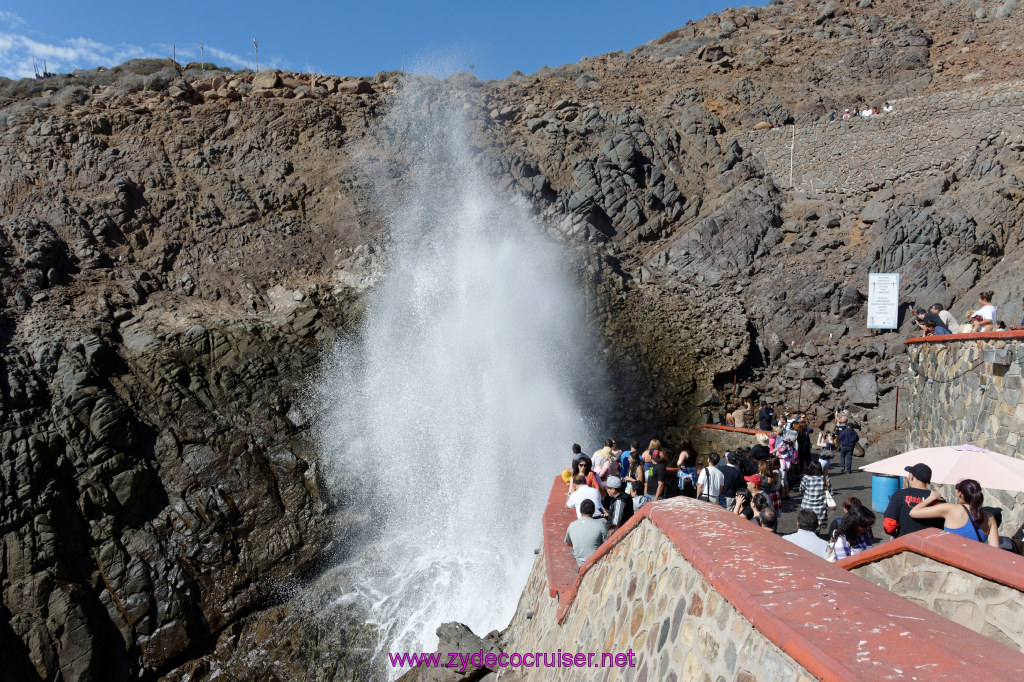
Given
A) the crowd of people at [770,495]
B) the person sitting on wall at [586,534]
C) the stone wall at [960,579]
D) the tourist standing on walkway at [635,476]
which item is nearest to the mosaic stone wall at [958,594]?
the stone wall at [960,579]

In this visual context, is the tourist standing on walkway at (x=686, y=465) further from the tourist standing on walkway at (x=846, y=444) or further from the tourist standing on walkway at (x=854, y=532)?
the tourist standing on walkway at (x=846, y=444)

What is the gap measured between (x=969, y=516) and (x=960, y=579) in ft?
5.57

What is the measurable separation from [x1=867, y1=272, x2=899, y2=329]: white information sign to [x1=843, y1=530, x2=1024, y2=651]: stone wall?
1813 centimetres

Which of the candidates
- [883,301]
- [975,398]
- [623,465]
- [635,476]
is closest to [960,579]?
[635,476]

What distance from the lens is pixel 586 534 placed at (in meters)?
6.25

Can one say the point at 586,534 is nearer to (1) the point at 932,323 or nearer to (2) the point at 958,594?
(2) the point at 958,594

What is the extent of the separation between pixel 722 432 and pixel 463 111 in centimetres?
2082

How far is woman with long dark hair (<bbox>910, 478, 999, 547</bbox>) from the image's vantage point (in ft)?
16.4

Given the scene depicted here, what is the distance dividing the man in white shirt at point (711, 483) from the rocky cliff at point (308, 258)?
9069 millimetres

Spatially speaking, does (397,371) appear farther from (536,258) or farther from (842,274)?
(842,274)

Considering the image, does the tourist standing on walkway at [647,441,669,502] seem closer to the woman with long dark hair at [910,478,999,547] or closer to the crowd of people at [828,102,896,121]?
the woman with long dark hair at [910,478,999,547]

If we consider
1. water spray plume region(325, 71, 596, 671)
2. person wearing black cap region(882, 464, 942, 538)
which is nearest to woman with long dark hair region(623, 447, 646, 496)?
person wearing black cap region(882, 464, 942, 538)

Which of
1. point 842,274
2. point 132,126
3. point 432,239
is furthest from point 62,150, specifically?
point 842,274

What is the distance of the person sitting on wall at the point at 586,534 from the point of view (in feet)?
20.4
